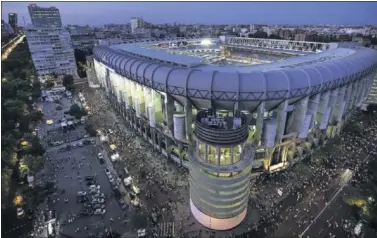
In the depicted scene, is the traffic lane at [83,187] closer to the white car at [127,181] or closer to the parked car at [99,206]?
the parked car at [99,206]

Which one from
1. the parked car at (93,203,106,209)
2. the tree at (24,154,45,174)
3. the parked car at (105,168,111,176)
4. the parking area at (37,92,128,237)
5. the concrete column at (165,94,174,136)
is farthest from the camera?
the parked car at (105,168,111,176)

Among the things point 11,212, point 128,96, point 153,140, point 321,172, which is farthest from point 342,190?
point 11,212

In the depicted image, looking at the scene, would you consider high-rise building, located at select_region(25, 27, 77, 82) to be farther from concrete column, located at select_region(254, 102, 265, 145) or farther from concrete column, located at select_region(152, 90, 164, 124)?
concrete column, located at select_region(254, 102, 265, 145)

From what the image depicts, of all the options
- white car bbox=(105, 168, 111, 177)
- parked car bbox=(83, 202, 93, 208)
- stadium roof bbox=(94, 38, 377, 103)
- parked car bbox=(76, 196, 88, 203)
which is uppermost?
stadium roof bbox=(94, 38, 377, 103)

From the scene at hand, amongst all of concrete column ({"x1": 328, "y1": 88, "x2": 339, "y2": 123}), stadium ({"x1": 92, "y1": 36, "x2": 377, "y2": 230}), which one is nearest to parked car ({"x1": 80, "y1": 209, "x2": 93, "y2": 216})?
stadium ({"x1": 92, "y1": 36, "x2": 377, "y2": 230})

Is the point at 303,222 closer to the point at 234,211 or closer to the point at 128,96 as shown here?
the point at 234,211

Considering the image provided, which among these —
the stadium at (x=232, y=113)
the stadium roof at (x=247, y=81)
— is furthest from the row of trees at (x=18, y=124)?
the stadium roof at (x=247, y=81)

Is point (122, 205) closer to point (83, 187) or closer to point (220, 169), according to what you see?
point (83, 187)
